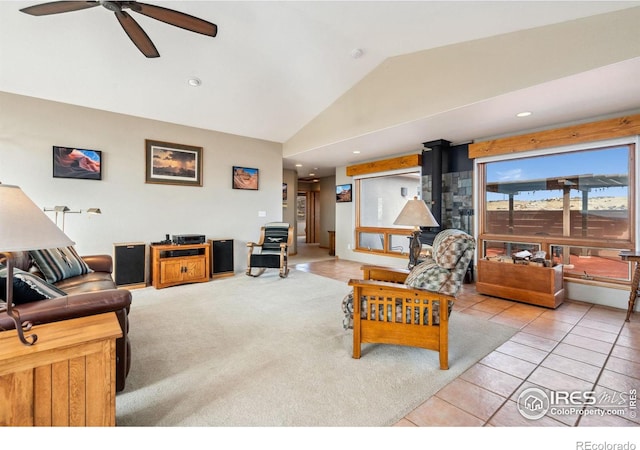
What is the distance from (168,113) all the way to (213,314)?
130 inches

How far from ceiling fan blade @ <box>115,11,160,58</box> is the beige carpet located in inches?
103

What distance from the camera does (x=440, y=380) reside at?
1860mm

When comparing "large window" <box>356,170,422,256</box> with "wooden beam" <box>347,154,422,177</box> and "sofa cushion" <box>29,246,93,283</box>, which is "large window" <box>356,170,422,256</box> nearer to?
"wooden beam" <box>347,154,422,177</box>

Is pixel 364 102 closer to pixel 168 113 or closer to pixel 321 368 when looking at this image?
pixel 168 113

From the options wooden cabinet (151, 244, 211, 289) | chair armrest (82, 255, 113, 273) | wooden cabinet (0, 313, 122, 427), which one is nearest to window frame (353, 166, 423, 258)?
wooden cabinet (151, 244, 211, 289)

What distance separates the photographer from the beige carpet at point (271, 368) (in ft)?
5.07

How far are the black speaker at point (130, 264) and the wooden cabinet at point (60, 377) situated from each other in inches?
126

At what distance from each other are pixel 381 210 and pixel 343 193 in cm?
103

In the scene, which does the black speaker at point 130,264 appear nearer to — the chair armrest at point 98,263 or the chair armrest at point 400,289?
the chair armrest at point 98,263

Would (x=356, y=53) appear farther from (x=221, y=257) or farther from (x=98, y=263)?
(x=98, y=263)

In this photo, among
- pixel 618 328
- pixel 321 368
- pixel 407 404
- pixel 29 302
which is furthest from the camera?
pixel 618 328

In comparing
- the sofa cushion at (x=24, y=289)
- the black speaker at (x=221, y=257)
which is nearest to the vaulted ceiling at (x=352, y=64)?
the black speaker at (x=221, y=257)

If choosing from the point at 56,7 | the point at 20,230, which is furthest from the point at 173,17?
the point at 20,230

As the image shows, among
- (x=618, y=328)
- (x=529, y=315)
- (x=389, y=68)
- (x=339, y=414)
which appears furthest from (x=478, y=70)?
(x=339, y=414)
